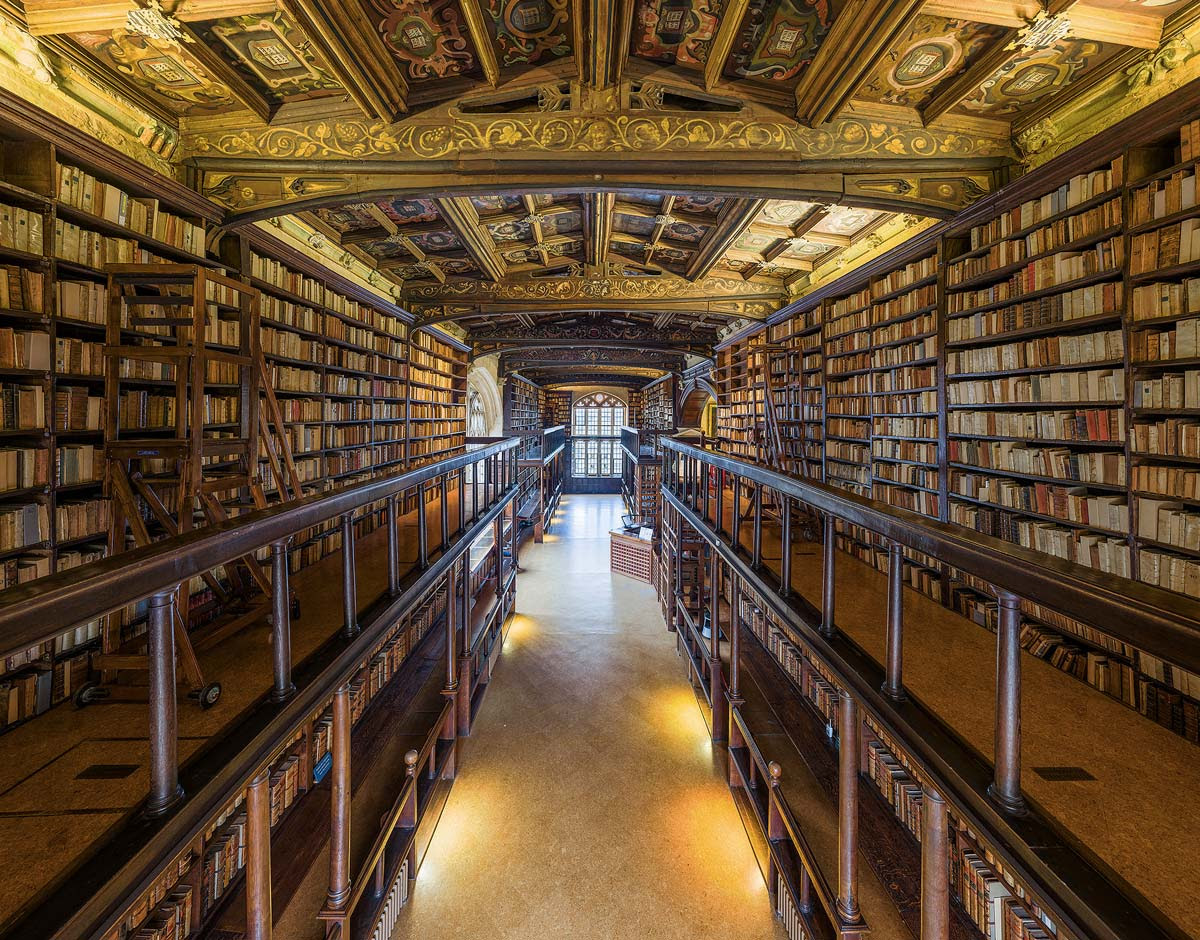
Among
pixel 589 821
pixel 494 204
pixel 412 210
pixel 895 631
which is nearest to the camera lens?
pixel 895 631

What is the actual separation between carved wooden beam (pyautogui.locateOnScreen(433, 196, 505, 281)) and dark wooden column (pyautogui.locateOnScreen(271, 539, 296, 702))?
10.7 feet

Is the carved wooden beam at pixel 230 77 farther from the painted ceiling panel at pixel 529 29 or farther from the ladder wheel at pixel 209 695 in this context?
the ladder wheel at pixel 209 695

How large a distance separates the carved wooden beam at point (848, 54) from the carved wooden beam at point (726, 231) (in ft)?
3.41

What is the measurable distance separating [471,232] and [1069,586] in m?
4.90

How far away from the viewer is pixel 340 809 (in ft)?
6.25

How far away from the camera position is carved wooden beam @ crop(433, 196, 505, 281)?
161 inches

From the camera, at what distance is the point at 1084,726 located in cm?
158

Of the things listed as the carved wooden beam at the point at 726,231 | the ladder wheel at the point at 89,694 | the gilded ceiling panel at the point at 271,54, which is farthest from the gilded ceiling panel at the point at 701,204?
the ladder wheel at the point at 89,694

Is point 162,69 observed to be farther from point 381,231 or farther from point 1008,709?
point 1008,709

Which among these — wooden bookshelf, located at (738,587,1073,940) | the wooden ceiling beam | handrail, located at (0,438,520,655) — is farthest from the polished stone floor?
the wooden ceiling beam

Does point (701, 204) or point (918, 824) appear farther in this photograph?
point (701, 204)

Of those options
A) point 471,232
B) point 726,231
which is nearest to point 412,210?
point 471,232

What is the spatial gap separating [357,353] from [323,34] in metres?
3.07

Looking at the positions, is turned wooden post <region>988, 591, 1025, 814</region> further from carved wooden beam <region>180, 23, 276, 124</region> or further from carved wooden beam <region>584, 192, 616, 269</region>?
carved wooden beam <region>584, 192, 616, 269</region>
